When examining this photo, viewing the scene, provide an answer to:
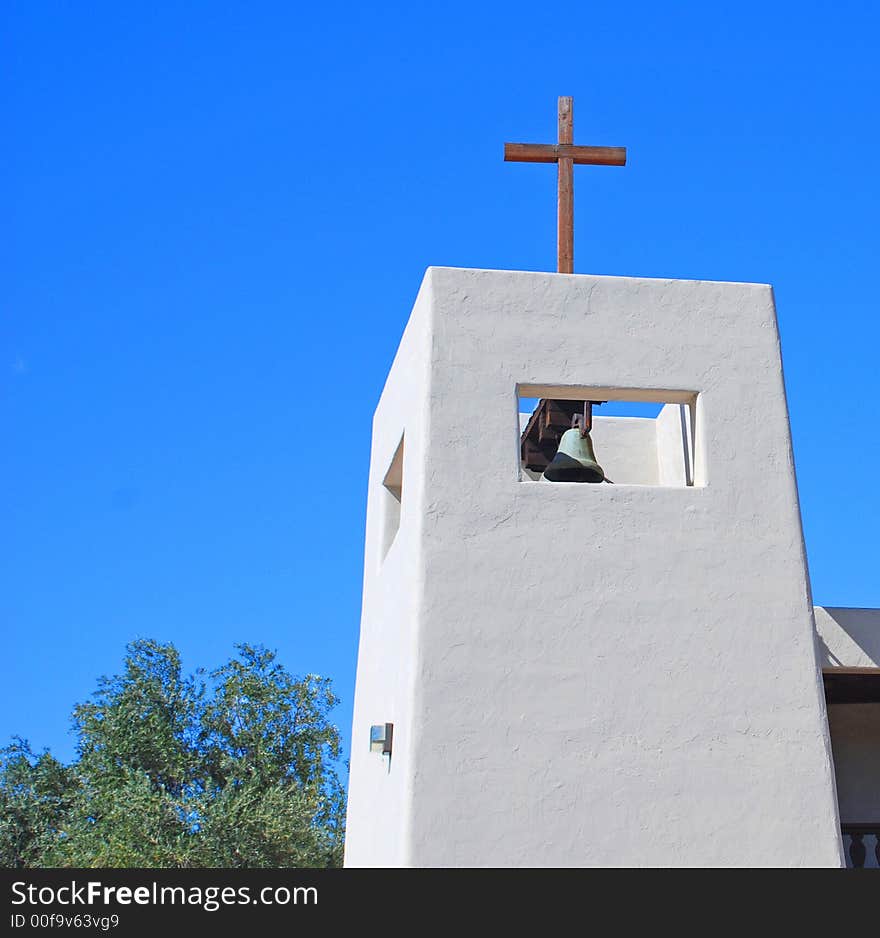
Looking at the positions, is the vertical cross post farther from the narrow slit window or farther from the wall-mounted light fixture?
the wall-mounted light fixture

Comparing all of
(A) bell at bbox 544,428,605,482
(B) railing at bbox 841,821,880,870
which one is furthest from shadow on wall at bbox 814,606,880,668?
(A) bell at bbox 544,428,605,482

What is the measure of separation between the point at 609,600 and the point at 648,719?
748 mm

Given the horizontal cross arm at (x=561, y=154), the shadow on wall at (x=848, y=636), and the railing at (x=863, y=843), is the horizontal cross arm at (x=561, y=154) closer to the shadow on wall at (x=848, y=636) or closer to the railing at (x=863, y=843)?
the shadow on wall at (x=848, y=636)

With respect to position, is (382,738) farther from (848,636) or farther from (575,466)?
(848,636)

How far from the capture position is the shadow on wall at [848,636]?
9.48 m

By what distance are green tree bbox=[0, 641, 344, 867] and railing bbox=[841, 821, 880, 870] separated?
33.9 ft

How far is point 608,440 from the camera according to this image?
1115 centimetres

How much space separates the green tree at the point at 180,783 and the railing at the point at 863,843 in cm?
1032

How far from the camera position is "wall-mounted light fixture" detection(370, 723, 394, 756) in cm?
758

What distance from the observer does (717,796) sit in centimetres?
704

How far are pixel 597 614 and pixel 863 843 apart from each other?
3.60 meters

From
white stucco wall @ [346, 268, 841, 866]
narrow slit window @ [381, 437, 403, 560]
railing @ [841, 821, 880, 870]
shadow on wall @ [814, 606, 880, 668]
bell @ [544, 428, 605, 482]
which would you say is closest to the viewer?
white stucco wall @ [346, 268, 841, 866]

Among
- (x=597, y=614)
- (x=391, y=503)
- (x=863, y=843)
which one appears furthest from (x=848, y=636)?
(x=391, y=503)

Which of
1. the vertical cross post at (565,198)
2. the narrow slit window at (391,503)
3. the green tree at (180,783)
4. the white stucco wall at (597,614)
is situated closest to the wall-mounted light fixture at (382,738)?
the white stucco wall at (597,614)
